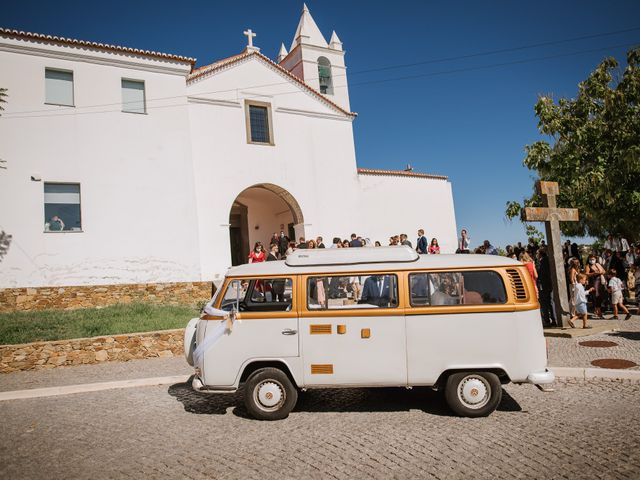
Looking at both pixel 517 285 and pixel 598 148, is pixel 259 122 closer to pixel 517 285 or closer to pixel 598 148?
pixel 598 148

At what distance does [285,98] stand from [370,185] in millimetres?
6279

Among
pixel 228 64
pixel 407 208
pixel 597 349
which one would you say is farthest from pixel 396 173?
pixel 597 349

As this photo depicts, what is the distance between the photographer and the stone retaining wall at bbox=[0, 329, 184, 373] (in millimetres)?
9234

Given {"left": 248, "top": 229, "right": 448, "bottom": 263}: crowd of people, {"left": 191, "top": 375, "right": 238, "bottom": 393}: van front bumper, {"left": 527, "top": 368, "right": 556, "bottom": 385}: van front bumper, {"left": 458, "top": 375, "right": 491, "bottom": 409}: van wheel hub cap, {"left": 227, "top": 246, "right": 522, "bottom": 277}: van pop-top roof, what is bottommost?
{"left": 458, "top": 375, "right": 491, "bottom": 409}: van wheel hub cap

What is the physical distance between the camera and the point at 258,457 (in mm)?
4559

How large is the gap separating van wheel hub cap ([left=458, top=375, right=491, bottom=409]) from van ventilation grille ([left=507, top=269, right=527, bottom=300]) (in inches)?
46.6

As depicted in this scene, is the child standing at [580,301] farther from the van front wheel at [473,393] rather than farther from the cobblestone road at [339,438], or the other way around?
the van front wheel at [473,393]

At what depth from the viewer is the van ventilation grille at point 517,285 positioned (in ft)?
18.4

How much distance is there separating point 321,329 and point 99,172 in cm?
1354

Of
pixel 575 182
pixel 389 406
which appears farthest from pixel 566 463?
pixel 575 182

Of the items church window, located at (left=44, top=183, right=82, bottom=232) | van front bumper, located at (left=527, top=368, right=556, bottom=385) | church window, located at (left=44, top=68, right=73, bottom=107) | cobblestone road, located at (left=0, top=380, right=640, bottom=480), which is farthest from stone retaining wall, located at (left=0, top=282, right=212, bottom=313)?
van front bumper, located at (left=527, top=368, right=556, bottom=385)

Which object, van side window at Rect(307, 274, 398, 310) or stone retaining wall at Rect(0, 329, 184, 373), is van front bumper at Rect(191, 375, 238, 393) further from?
stone retaining wall at Rect(0, 329, 184, 373)

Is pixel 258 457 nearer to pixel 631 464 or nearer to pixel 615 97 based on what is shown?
pixel 631 464

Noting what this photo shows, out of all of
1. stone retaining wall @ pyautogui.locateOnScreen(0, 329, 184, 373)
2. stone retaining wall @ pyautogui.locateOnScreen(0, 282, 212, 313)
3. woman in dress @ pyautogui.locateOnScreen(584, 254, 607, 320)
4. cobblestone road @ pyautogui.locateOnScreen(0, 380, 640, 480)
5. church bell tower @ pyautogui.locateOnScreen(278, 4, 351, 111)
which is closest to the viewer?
cobblestone road @ pyautogui.locateOnScreen(0, 380, 640, 480)
